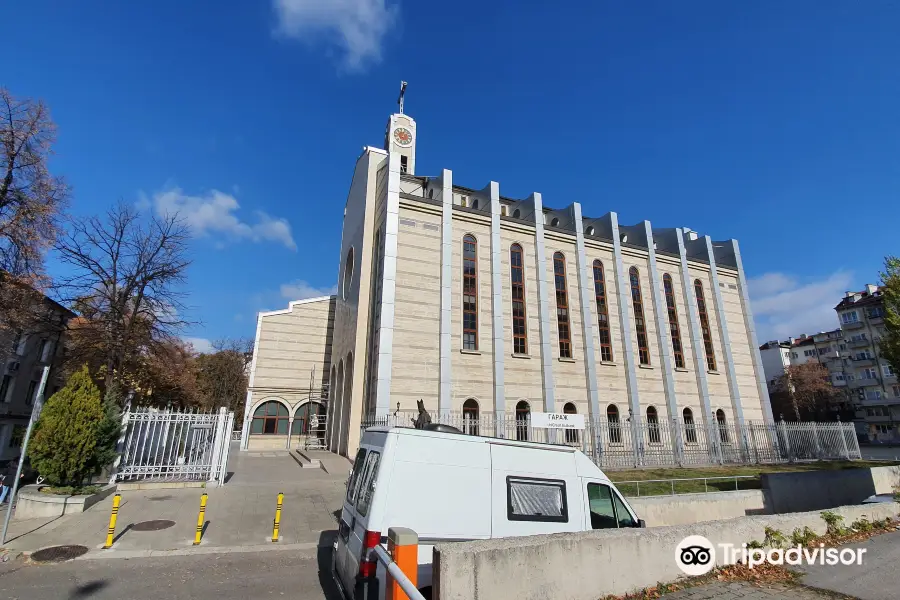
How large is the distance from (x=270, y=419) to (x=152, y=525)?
2437cm

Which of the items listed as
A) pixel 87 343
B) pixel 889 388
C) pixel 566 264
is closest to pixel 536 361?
pixel 566 264

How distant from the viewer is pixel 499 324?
2372 cm

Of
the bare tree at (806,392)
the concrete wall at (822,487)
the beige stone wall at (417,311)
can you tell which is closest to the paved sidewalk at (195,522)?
the beige stone wall at (417,311)

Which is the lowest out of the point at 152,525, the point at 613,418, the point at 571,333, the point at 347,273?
the point at 152,525

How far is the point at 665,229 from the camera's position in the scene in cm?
3312

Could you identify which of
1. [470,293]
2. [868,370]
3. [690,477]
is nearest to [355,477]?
[690,477]

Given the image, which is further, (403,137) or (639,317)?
(403,137)

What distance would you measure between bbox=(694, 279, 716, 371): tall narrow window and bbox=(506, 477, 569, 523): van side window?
29931 mm

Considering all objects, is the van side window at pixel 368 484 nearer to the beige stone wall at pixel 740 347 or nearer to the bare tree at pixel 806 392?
the beige stone wall at pixel 740 347

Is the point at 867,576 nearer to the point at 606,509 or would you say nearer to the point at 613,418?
the point at 606,509

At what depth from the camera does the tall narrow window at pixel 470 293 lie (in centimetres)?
2345

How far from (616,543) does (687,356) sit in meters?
29.3

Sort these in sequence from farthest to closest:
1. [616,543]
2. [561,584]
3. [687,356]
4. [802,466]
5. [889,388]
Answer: [889,388]
[687,356]
[802,466]
[616,543]
[561,584]

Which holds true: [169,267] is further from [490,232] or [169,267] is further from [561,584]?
[561,584]
